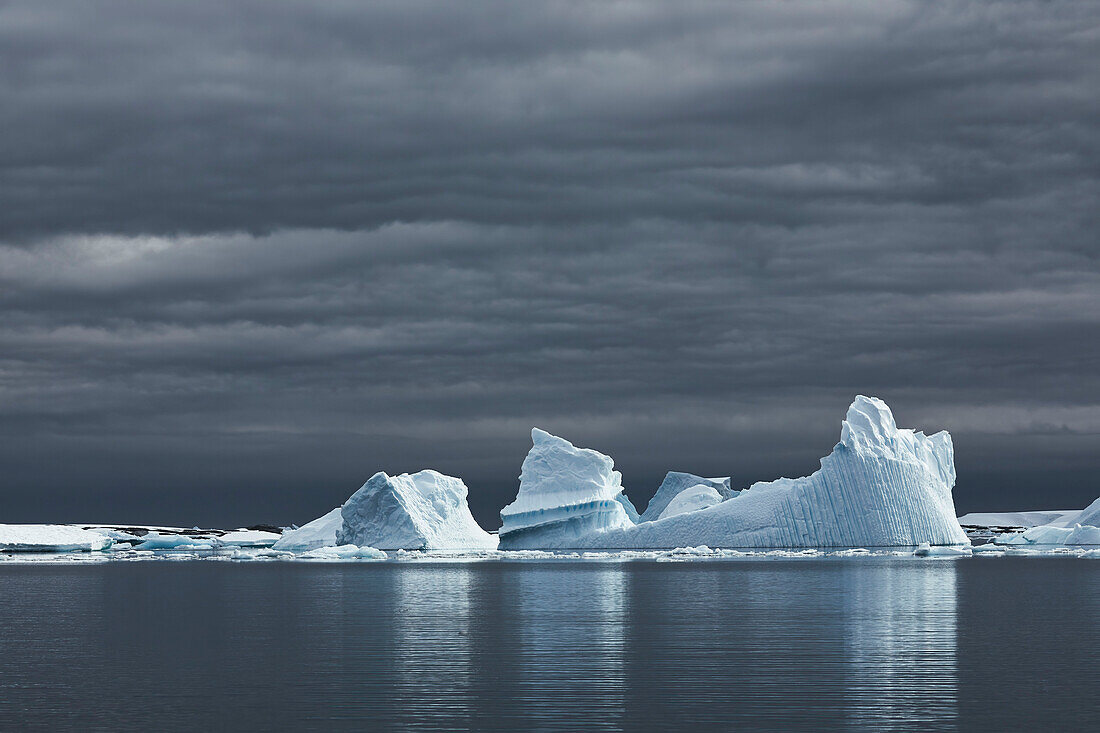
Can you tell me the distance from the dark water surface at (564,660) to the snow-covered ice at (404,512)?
3481 centimetres

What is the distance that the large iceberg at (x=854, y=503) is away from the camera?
7775 centimetres

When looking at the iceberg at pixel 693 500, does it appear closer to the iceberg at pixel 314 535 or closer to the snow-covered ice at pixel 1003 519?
the iceberg at pixel 314 535

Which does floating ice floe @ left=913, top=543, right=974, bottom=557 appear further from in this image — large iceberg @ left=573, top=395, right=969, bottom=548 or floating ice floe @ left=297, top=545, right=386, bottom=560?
floating ice floe @ left=297, top=545, right=386, bottom=560

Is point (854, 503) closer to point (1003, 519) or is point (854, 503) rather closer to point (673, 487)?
point (673, 487)

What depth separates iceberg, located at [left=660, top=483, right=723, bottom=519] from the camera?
9611 centimetres

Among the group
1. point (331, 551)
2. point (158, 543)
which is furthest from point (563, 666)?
point (158, 543)

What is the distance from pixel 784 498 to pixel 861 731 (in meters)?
64.1

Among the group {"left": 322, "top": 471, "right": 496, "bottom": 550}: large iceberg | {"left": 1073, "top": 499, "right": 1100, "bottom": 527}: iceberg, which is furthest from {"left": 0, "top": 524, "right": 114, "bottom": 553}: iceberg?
{"left": 1073, "top": 499, "right": 1100, "bottom": 527}: iceberg

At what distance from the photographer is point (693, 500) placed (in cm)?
9750

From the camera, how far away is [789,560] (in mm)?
86750

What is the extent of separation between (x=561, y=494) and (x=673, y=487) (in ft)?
66.7

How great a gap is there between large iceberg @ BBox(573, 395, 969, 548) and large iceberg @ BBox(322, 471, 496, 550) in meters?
13.6

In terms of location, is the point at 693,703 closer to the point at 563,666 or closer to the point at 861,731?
the point at 861,731

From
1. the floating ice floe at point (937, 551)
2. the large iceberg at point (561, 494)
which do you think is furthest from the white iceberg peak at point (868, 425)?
the large iceberg at point (561, 494)
